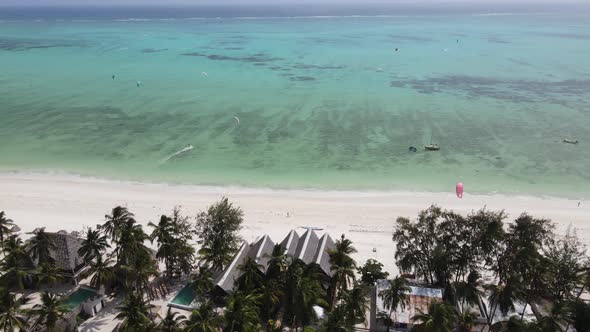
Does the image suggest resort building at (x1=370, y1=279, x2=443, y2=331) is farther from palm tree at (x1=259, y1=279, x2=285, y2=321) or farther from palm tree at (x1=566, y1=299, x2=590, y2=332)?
palm tree at (x1=566, y1=299, x2=590, y2=332)

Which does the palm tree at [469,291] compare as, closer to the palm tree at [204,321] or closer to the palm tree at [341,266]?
the palm tree at [341,266]

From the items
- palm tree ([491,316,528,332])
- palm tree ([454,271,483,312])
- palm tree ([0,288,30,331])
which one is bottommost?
palm tree ([0,288,30,331])

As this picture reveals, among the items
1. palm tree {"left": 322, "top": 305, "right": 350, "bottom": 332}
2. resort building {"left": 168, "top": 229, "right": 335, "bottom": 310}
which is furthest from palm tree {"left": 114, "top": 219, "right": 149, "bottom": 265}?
palm tree {"left": 322, "top": 305, "right": 350, "bottom": 332}

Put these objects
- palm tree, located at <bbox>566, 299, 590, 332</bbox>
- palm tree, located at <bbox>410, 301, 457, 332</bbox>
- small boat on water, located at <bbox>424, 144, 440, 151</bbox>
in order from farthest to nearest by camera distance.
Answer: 1. small boat on water, located at <bbox>424, 144, 440, 151</bbox>
2. palm tree, located at <bbox>566, 299, 590, 332</bbox>
3. palm tree, located at <bbox>410, 301, 457, 332</bbox>

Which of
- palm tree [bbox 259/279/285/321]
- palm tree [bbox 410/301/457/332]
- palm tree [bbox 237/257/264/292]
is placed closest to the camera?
palm tree [bbox 410/301/457/332]

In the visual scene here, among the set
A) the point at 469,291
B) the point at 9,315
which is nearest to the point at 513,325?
the point at 469,291
